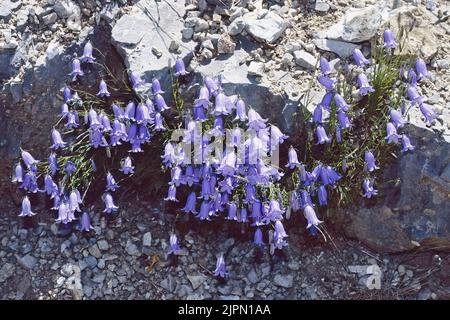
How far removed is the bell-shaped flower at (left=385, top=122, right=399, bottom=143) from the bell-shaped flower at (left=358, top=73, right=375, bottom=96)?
1.30ft

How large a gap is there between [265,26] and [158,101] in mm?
1458

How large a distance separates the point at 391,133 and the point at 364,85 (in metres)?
0.54

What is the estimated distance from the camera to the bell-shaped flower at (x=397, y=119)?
6.69 meters

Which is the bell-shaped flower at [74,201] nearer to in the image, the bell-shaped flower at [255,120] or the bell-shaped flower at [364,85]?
the bell-shaped flower at [255,120]

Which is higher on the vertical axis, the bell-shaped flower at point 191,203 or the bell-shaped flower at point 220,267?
the bell-shaped flower at point 191,203

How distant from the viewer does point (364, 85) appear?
6.73 metres

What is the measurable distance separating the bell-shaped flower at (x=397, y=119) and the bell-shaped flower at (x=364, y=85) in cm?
31

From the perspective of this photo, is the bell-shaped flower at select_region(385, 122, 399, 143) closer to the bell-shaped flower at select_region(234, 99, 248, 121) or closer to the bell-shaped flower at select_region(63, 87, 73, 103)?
the bell-shaped flower at select_region(234, 99, 248, 121)

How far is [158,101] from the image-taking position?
6883mm

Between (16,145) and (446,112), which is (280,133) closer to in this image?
(446,112)

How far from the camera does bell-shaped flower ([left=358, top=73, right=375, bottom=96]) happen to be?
22.1 ft

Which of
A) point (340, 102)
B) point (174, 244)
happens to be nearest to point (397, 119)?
point (340, 102)

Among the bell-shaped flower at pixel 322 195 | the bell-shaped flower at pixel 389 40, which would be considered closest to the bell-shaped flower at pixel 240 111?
the bell-shaped flower at pixel 322 195
